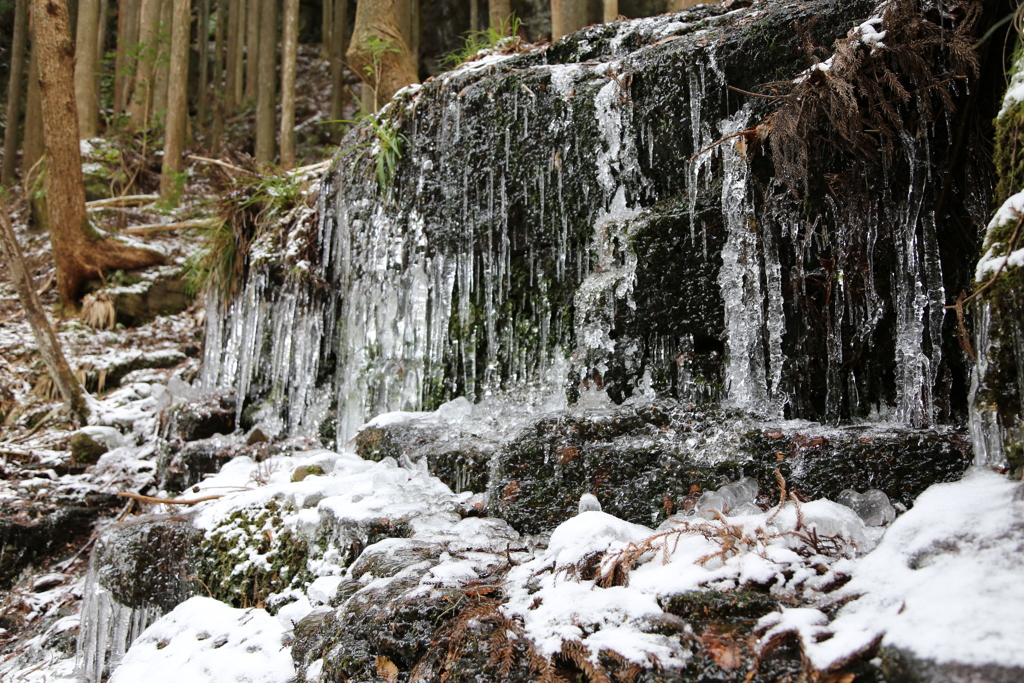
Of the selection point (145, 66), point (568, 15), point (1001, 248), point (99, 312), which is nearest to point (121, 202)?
point (99, 312)

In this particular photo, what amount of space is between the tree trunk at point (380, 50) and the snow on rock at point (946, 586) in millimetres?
6472

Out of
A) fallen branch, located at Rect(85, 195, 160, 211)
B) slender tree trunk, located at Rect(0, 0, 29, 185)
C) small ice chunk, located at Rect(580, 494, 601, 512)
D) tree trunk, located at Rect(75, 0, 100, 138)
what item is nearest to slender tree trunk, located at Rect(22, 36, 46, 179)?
slender tree trunk, located at Rect(0, 0, 29, 185)

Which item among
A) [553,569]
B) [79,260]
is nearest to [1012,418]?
[553,569]

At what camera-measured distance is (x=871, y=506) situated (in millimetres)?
2332

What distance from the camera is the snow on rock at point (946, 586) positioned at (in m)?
1.19

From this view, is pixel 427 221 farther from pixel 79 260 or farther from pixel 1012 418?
pixel 79 260

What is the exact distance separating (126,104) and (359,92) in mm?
4990

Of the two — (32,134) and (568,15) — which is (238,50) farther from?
(568,15)

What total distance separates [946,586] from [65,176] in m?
8.33

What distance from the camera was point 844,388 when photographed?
3473 mm

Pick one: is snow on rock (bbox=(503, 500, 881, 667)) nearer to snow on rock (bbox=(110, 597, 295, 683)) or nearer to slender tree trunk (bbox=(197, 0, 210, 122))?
snow on rock (bbox=(110, 597, 295, 683))

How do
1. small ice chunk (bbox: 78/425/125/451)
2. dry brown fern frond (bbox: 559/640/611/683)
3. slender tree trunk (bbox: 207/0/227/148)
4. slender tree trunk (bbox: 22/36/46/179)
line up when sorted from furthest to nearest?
slender tree trunk (bbox: 207/0/227/148), slender tree trunk (bbox: 22/36/46/179), small ice chunk (bbox: 78/425/125/451), dry brown fern frond (bbox: 559/640/611/683)

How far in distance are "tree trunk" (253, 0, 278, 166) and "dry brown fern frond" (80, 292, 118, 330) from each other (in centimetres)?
419

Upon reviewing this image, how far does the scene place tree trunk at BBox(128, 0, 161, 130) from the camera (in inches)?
443
